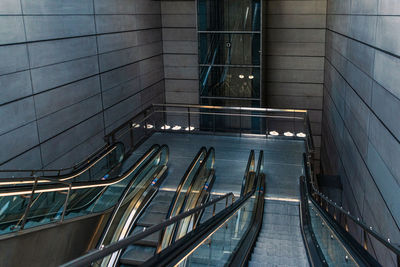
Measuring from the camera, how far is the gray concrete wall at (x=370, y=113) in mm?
5027

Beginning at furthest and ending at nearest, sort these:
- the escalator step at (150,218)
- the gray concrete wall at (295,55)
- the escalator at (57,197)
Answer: the gray concrete wall at (295,55)
the escalator step at (150,218)
the escalator at (57,197)

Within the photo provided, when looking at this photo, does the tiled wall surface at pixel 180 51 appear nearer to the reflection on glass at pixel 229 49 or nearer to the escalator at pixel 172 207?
the reflection on glass at pixel 229 49

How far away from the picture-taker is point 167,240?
20.4ft

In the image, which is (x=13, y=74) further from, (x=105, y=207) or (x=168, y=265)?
(x=168, y=265)

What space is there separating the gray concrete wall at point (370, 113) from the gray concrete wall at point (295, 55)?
3.91 m

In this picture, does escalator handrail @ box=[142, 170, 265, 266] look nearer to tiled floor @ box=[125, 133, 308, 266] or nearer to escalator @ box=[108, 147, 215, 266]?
tiled floor @ box=[125, 133, 308, 266]

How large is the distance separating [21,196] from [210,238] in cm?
241

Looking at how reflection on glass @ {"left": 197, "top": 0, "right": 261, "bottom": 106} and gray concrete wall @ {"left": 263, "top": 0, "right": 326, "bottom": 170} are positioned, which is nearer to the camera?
reflection on glass @ {"left": 197, "top": 0, "right": 261, "bottom": 106}

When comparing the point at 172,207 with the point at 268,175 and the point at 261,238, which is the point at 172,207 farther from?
the point at 268,175

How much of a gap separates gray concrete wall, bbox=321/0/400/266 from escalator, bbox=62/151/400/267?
1.94 feet

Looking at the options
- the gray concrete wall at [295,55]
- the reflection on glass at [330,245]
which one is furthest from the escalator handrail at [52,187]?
the gray concrete wall at [295,55]

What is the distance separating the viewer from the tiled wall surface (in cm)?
1477

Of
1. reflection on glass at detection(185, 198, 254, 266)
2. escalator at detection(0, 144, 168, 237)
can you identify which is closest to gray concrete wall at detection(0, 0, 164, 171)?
escalator at detection(0, 144, 168, 237)

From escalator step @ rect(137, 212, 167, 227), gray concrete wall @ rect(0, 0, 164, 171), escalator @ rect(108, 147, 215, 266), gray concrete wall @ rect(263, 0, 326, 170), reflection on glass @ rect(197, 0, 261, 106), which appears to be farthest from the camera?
gray concrete wall @ rect(263, 0, 326, 170)
